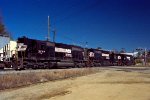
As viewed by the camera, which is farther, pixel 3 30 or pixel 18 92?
pixel 3 30

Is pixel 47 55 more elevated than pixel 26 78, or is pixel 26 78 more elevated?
pixel 47 55

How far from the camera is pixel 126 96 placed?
17.2 metres

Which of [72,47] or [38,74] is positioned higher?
[72,47]

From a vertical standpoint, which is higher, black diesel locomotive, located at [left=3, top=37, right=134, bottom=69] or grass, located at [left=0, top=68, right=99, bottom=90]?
black diesel locomotive, located at [left=3, top=37, right=134, bottom=69]

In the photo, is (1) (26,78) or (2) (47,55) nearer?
(1) (26,78)

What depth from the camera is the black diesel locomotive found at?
35.5 m

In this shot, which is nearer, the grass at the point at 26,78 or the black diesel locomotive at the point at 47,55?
the grass at the point at 26,78

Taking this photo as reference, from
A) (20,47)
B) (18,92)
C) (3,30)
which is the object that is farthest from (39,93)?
(3,30)

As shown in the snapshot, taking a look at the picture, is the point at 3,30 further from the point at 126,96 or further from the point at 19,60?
the point at 126,96

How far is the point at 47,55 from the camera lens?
134ft

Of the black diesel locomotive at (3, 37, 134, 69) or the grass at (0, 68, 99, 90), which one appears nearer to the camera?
the grass at (0, 68, 99, 90)

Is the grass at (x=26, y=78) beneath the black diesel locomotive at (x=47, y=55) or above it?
beneath

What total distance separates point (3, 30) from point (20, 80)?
51315mm

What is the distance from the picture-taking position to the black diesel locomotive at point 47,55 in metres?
35.5
